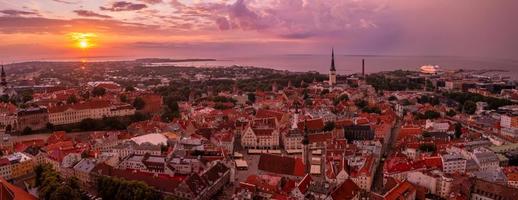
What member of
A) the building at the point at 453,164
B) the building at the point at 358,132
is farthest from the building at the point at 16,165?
the building at the point at 453,164

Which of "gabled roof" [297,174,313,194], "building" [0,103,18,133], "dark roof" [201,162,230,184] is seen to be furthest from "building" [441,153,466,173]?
"building" [0,103,18,133]

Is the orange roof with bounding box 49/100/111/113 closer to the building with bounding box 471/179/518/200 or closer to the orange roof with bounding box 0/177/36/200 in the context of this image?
the orange roof with bounding box 0/177/36/200

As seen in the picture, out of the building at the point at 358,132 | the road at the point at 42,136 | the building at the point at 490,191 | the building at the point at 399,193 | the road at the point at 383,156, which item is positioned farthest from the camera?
the road at the point at 42,136

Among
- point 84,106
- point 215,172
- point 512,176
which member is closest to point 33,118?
point 84,106

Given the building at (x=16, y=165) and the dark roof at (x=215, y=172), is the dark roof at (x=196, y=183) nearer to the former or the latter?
the dark roof at (x=215, y=172)

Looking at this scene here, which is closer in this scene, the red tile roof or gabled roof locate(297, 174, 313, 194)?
gabled roof locate(297, 174, 313, 194)

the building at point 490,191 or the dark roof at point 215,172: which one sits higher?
the dark roof at point 215,172

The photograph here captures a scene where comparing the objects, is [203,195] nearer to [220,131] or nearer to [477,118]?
[220,131]
